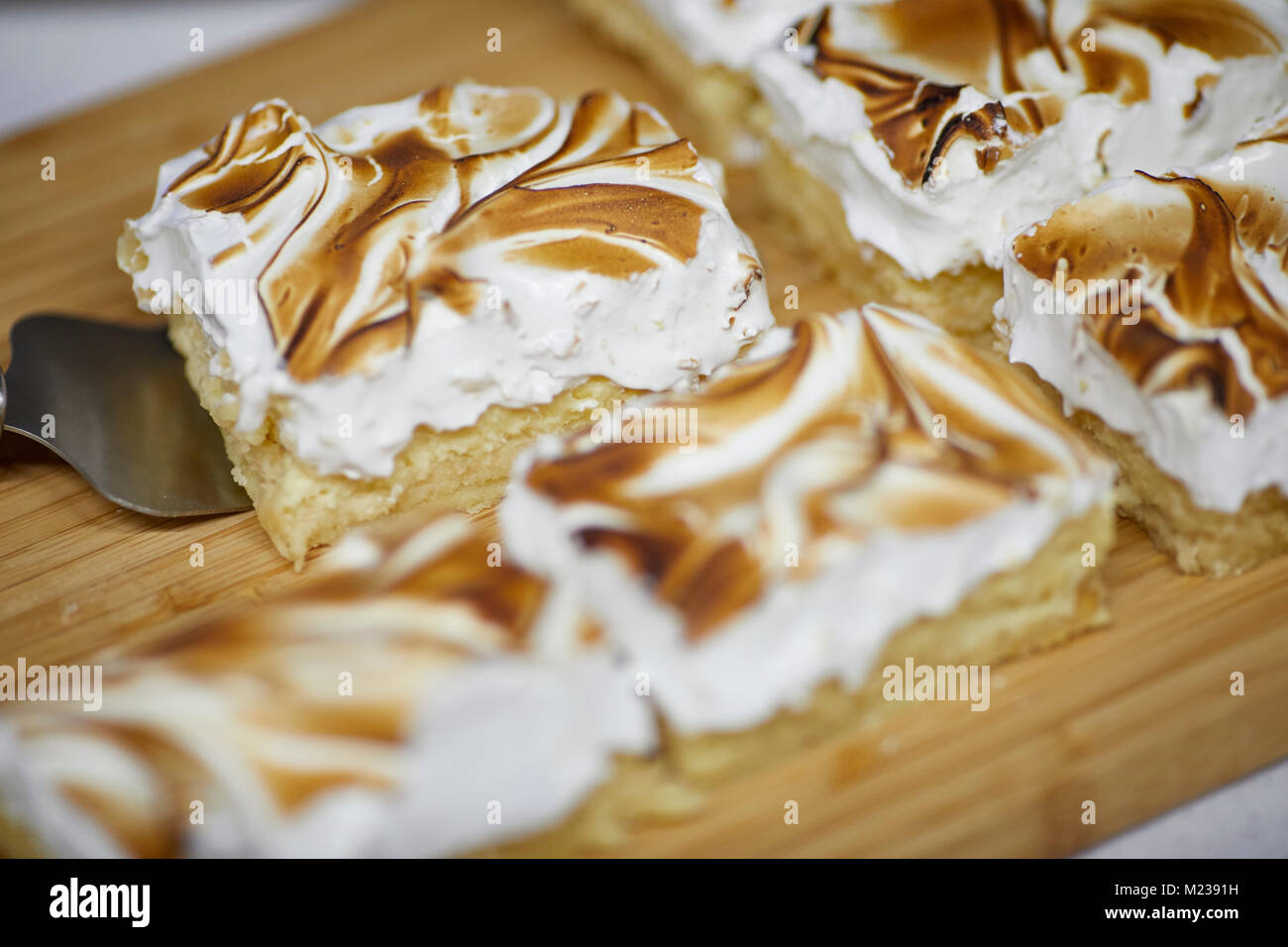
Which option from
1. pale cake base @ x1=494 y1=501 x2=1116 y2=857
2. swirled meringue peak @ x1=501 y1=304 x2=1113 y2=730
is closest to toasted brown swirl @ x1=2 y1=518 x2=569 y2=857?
swirled meringue peak @ x1=501 y1=304 x2=1113 y2=730

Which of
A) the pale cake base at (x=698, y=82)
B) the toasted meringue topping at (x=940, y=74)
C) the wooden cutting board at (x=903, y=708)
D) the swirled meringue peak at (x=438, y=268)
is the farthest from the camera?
the pale cake base at (x=698, y=82)

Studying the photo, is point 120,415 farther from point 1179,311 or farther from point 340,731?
point 1179,311

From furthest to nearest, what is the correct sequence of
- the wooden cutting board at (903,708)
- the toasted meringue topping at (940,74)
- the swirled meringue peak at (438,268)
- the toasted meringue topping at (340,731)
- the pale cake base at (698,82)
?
1. the pale cake base at (698,82)
2. the toasted meringue topping at (940,74)
3. the swirled meringue peak at (438,268)
4. the wooden cutting board at (903,708)
5. the toasted meringue topping at (340,731)

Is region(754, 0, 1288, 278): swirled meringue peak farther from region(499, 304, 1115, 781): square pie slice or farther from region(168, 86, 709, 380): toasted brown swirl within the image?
region(499, 304, 1115, 781): square pie slice

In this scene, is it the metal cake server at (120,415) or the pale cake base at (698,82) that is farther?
the pale cake base at (698,82)

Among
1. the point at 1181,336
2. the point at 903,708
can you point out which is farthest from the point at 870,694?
the point at 1181,336

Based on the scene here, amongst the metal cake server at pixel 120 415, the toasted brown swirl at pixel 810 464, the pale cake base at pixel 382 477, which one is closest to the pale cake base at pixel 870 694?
the toasted brown swirl at pixel 810 464

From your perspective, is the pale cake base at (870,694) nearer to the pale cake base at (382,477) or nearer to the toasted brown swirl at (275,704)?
the toasted brown swirl at (275,704)
